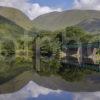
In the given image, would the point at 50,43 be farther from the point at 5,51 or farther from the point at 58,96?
the point at 58,96

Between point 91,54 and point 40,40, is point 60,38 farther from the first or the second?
point 91,54

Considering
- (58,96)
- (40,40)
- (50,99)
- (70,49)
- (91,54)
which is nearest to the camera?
(50,99)

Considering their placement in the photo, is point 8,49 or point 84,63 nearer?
point 84,63

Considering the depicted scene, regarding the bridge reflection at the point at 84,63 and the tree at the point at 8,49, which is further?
the tree at the point at 8,49

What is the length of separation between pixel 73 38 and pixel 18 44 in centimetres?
1470

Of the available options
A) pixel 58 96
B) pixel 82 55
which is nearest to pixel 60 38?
pixel 82 55

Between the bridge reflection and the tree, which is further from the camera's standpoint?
the tree

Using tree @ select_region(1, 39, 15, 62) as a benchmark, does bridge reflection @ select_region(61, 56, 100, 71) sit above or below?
below

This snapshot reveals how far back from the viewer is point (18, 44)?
315 ft

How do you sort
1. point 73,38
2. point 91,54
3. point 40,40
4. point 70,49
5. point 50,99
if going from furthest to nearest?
1. point 73,38
2. point 40,40
3. point 70,49
4. point 91,54
5. point 50,99

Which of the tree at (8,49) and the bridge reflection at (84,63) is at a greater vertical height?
the tree at (8,49)

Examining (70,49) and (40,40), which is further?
(40,40)

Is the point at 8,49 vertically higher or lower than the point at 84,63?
higher

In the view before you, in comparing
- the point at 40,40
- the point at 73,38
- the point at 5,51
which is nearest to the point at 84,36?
the point at 73,38
